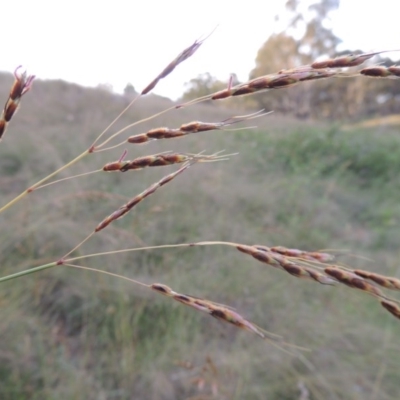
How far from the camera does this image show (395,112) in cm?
1866

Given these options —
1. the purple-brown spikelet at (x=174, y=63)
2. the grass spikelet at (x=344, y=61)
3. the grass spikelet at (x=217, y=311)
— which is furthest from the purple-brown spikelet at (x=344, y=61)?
the grass spikelet at (x=217, y=311)

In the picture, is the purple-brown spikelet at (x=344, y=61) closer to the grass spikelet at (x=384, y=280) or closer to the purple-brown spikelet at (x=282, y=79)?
the purple-brown spikelet at (x=282, y=79)

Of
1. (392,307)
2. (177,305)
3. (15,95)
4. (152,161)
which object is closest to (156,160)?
(152,161)

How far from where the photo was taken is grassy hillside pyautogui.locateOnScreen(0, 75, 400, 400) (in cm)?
187

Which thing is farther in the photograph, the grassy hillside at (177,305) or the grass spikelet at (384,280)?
the grassy hillside at (177,305)

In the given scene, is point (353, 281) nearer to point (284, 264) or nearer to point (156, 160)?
point (284, 264)

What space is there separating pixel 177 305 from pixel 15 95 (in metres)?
1.99

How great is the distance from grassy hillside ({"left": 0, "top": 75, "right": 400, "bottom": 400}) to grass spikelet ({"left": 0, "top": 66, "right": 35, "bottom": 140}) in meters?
0.46

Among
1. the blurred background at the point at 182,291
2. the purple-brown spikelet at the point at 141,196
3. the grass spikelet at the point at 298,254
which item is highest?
the purple-brown spikelet at the point at 141,196

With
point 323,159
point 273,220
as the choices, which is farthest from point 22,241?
point 323,159

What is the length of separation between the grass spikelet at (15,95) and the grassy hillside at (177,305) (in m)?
0.46

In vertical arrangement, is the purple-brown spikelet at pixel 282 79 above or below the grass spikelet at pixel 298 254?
above

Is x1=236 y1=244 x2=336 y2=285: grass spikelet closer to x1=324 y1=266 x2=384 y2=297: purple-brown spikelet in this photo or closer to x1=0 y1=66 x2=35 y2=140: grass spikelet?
x1=324 y1=266 x2=384 y2=297: purple-brown spikelet

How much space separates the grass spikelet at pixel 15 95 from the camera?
1.19ft
